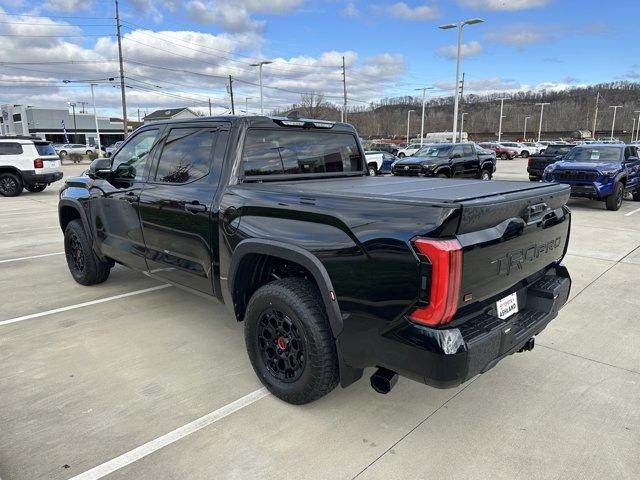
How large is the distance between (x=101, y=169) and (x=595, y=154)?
1279cm

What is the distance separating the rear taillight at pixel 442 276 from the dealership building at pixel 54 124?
9748cm

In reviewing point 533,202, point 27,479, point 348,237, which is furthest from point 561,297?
point 27,479

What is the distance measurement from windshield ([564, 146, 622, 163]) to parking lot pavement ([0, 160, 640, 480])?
30.9 feet

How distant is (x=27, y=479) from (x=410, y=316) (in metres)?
2.12

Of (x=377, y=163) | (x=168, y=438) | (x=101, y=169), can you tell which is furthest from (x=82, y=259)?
(x=377, y=163)

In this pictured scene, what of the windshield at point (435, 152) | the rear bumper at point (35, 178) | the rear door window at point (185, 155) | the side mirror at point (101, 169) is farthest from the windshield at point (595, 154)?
the rear bumper at point (35, 178)

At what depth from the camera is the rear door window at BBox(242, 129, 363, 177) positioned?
3.47 metres

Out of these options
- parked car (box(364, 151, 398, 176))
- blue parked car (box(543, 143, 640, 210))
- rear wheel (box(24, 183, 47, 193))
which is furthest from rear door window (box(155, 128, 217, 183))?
parked car (box(364, 151, 398, 176))

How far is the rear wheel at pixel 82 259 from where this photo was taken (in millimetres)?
5188

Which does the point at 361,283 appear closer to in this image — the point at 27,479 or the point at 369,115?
the point at 27,479

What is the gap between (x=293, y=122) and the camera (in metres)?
3.76

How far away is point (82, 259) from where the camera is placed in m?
5.43

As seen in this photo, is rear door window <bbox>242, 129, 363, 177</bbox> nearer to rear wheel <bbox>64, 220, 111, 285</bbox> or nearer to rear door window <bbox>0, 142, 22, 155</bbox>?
rear wheel <bbox>64, 220, 111, 285</bbox>

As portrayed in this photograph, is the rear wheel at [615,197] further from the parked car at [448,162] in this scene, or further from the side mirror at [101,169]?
the side mirror at [101,169]
